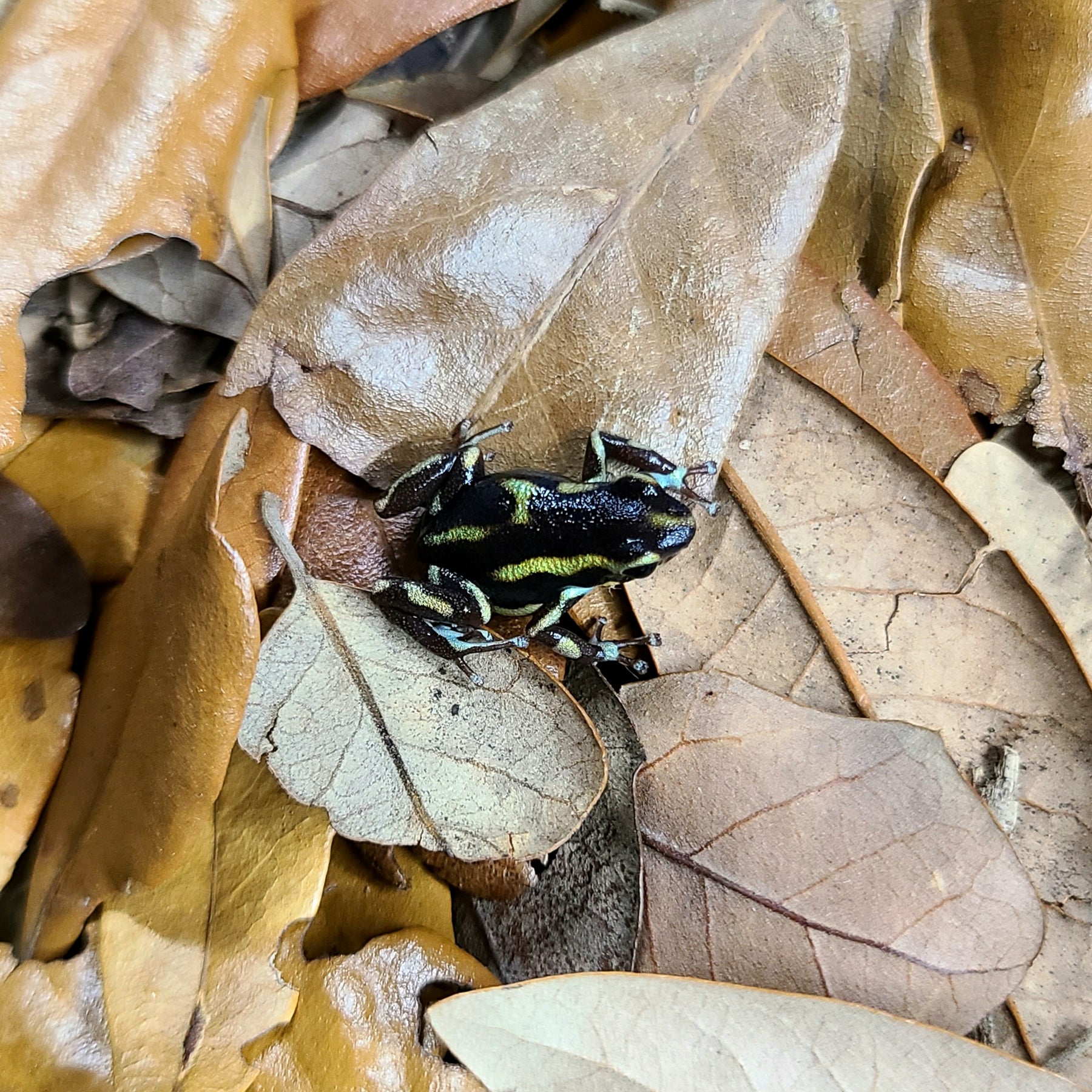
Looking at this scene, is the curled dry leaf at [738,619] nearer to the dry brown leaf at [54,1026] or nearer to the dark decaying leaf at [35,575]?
the dark decaying leaf at [35,575]

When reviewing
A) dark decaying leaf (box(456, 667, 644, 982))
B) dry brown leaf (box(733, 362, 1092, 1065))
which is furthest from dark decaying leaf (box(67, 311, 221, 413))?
dry brown leaf (box(733, 362, 1092, 1065))

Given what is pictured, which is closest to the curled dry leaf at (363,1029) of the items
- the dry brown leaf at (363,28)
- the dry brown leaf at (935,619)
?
the dry brown leaf at (935,619)

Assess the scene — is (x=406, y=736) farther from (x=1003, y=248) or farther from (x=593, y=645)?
(x=1003, y=248)

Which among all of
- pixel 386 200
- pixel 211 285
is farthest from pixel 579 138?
pixel 211 285

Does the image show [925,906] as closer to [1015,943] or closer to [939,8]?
[1015,943]

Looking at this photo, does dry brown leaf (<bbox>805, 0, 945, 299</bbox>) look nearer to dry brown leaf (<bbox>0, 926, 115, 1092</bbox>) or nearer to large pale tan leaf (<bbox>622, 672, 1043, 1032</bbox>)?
large pale tan leaf (<bbox>622, 672, 1043, 1032</bbox>)
